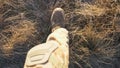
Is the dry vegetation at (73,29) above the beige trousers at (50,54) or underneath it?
underneath

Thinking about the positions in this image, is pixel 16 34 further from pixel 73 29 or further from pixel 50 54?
pixel 50 54

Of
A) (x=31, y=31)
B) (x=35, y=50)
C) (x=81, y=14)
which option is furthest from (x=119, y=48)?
(x=35, y=50)

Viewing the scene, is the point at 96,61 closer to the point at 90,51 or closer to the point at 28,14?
the point at 90,51

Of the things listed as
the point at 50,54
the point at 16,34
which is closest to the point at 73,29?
the point at 16,34

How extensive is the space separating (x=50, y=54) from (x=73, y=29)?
133 centimetres

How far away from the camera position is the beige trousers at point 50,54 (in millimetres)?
977

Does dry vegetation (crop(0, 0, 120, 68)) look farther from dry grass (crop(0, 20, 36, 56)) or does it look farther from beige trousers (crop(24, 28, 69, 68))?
beige trousers (crop(24, 28, 69, 68))

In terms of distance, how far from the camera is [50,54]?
3.33 feet

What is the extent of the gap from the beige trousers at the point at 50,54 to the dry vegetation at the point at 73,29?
1.12 m

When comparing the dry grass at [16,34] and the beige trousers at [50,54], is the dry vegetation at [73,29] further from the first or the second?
the beige trousers at [50,54]

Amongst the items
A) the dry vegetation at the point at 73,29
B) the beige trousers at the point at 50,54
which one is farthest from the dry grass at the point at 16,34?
the beige trousers at the point at 50,54

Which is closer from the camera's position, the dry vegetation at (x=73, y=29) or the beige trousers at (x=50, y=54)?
the beige trousers at (x=50, y=54)

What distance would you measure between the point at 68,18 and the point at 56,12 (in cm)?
90

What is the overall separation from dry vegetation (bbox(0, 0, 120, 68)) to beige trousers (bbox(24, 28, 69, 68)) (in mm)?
1120
